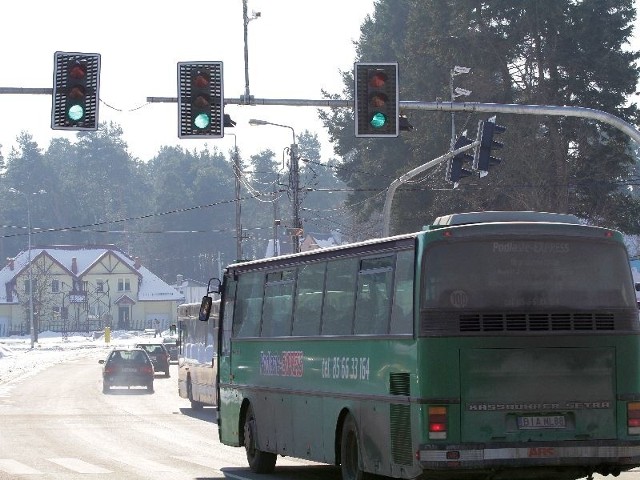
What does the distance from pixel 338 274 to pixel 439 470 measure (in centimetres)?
371

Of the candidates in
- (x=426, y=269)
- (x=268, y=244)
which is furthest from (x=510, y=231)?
(x=268, y=244)

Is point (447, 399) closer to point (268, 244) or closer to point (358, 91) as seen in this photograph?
point (358, 91)

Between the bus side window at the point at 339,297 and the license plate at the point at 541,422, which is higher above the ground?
the bus side window at the point at 339,297

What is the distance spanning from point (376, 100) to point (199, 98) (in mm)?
2529

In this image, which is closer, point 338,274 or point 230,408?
point 338,274

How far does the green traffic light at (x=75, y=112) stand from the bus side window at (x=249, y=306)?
3304 mm

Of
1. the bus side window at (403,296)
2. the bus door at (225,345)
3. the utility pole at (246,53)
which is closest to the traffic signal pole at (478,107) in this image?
the utility pole at (246,53)

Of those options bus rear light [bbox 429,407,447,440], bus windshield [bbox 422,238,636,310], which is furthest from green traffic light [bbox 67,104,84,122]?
bus rear light [bbox 429,407,447,440]

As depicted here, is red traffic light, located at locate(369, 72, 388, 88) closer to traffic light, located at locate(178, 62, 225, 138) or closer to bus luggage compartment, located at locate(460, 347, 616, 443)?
traffic light, located at locate(178, 62, 225, 138)

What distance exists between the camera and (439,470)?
15.3m

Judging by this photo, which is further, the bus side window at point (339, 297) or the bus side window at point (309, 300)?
the bus side window at point (309, 300)

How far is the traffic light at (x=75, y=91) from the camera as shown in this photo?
21969mm

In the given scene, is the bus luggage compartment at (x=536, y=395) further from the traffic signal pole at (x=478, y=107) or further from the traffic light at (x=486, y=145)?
the traffic light at (x=486, y=145)

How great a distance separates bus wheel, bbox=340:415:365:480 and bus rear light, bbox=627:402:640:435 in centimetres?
313
